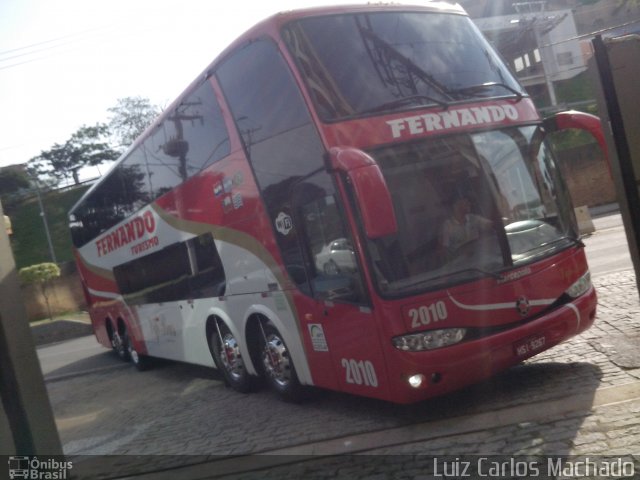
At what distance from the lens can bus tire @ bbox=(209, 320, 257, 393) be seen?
1024 cm

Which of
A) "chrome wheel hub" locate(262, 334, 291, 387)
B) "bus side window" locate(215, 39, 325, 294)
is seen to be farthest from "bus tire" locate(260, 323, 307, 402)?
"bus side window" locate(215, 39, 325, 294)

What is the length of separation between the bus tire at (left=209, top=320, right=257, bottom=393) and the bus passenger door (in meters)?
2.50

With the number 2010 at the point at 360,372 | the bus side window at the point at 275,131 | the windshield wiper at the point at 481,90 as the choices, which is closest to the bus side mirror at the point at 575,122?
the windshield wiper at the point at 481,90

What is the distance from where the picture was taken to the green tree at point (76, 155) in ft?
226

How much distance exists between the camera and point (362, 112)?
23.1 feet

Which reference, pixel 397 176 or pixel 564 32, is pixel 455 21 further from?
pixel 564 32

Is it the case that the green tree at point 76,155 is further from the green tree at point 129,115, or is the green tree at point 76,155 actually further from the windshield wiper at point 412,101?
the windshield wiper at point 412,101

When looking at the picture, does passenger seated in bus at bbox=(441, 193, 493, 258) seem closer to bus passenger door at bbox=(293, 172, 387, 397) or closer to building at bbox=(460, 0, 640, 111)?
bus passenger door at bbox=(293, 172, 387, 397)

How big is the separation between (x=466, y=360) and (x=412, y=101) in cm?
259

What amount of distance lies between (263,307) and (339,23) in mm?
3578

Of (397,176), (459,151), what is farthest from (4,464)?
(459,151)

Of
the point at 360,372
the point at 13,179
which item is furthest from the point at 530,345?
the point at 13,179

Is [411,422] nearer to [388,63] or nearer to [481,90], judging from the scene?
[481,90]

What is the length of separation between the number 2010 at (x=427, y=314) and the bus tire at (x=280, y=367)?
2568 mm
